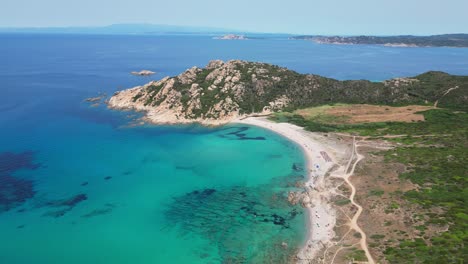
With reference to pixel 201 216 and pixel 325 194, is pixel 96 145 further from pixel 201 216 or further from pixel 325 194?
pixel 325 194

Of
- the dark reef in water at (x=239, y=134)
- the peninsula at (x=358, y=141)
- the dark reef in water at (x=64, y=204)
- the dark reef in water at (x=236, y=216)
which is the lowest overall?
the dark reef in water at (x=64, y=204)

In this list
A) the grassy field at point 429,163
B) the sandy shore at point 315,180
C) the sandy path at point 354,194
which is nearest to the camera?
the grassy field at point 429,163

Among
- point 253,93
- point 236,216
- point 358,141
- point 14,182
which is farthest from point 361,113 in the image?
point 14,182

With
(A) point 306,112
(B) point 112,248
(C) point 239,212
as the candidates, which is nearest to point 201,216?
(C) point 239,212

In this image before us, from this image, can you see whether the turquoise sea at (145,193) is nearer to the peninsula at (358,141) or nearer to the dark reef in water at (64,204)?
the dark reef in water at (64,204)

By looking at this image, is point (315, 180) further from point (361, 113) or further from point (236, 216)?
point (361, 113)

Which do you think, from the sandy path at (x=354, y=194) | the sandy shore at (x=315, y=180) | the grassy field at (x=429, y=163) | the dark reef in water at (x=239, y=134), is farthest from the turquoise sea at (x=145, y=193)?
the grassy field at (x=429, y=163)
